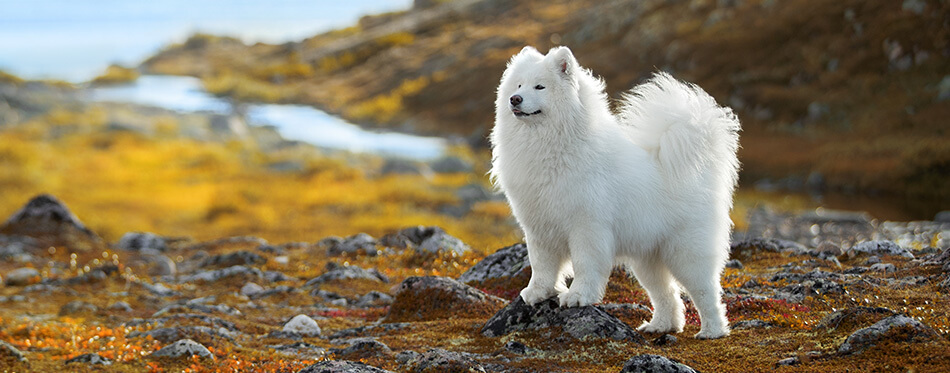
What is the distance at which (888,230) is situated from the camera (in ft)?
92.3

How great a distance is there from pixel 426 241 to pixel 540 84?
1085 centimetres

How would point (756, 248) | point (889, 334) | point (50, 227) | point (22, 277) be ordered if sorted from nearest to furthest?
1. point (889, 334)
2. point (756, 248)
3. point (22, 277)
4. point (50, 227)

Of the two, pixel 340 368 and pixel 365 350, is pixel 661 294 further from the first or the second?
pixel 340 368

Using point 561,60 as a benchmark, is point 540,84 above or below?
below

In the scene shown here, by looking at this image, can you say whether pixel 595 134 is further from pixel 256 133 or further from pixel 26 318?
pixel 256 133

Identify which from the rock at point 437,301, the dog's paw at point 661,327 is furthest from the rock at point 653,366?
the rock at point 437,301

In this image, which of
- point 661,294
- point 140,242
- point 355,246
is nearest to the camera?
point 661,294

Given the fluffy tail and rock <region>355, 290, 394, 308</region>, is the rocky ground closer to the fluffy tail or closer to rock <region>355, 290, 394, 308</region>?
rock <region>355, 290, 394, 308</region>

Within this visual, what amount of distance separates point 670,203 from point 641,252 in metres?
0.69

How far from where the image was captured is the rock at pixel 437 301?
12.6 m

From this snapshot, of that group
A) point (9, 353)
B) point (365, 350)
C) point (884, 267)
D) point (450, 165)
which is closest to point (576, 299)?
point (365, 350)

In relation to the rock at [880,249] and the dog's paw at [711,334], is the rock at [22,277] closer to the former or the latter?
the dog's paw at [711,334]

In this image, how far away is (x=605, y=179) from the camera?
368 inches

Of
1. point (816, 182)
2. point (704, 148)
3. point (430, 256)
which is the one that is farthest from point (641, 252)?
point (816, 182)
